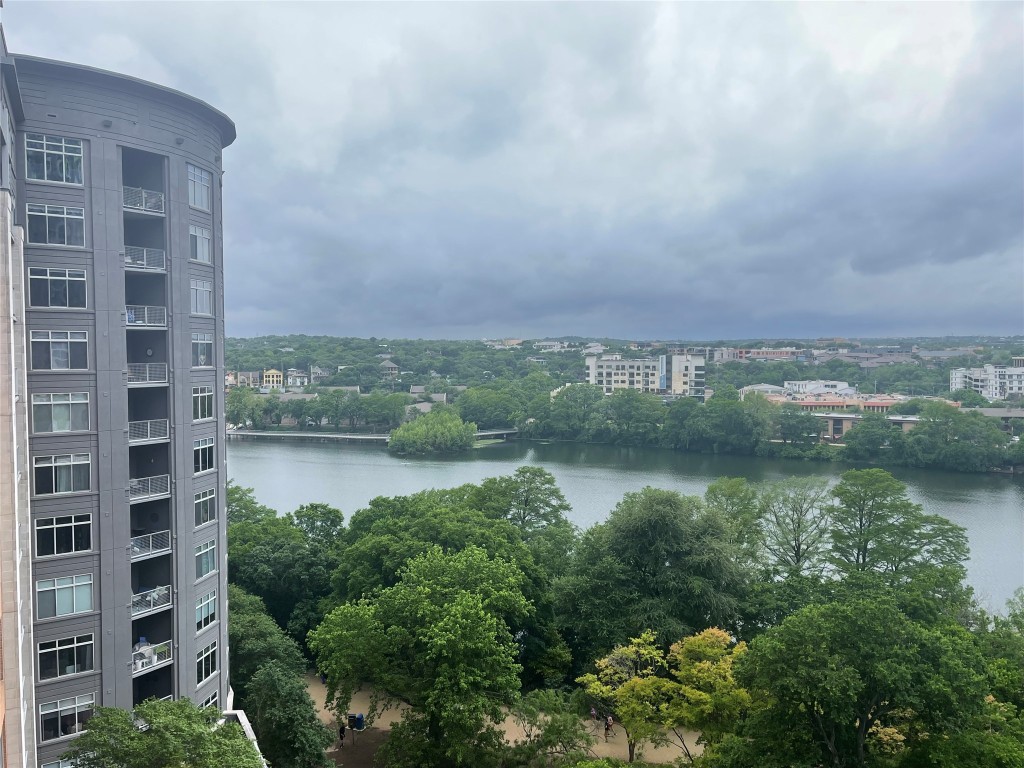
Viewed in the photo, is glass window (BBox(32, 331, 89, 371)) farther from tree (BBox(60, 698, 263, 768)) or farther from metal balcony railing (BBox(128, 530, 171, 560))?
tree (BBox(60, 698, 263, 768))

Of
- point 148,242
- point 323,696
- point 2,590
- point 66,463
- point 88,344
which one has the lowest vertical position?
point 323,696

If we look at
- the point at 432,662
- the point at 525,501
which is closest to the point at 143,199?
the point at 432,662

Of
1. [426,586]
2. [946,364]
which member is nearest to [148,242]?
[426,586]

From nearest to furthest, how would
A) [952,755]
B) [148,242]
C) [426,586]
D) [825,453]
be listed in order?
[952,755], [148,242], [426,586], [825,453]

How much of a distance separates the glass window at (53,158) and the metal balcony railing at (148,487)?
4879 mm

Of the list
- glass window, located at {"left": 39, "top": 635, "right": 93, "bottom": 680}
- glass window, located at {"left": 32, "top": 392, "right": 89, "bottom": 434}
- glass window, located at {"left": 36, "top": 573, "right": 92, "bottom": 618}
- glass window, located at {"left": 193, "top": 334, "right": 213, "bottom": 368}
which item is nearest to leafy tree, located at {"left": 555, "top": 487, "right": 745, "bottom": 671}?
glass window, located at {"left": 193, "top": 334, "right": 213, "bottom": 368}

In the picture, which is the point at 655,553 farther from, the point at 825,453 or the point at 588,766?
the point at 825,453

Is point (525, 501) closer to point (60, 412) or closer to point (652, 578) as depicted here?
point (652, 578)

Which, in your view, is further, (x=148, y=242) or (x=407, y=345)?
(x=407, y=345)

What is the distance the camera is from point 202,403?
13852mm

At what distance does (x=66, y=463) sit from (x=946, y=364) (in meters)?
146

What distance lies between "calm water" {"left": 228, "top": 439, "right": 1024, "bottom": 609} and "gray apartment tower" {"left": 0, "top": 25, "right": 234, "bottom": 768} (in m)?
24.9

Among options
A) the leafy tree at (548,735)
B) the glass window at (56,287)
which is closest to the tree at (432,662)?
the leafy tree at (548,735)

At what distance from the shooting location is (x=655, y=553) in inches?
752
